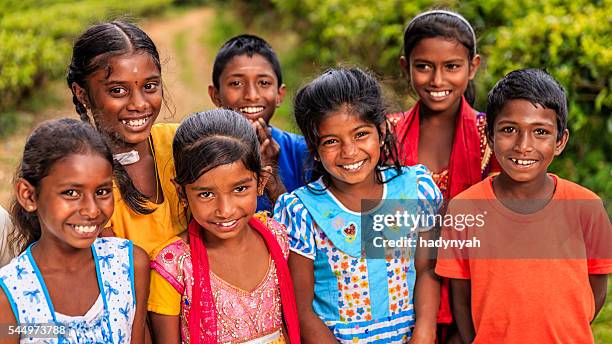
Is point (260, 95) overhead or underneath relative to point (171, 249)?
overhead

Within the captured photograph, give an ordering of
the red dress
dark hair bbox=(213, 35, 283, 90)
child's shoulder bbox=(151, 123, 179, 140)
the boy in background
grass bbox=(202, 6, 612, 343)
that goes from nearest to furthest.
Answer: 1. child's shoulder bbox=(151, 123, 179, 140)
2. the red dress
3. the boy in background
4. dark hair bbox=(213, 35, 283, 90)
5. grass bbox=(202, 6, 612, 343)

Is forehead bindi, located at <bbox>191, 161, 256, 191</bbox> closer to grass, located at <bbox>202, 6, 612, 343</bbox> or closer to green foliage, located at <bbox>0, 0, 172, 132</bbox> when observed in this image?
grass, located at <bbox>202, 6, 612, 343</bbox>

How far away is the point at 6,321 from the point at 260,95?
162 cm

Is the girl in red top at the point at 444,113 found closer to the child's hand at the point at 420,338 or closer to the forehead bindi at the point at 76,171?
the child's hand at the point at 420,338

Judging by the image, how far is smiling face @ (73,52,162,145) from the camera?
2.82 m

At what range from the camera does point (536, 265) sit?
2.74 m

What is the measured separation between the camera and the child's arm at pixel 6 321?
238 cm

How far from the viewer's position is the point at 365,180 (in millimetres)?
2986

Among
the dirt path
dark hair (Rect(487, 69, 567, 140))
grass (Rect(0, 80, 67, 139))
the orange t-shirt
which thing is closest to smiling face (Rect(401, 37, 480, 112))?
dark hair (Rect(487, 69, 567, 140))

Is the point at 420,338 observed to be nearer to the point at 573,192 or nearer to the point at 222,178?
the point at 573,192

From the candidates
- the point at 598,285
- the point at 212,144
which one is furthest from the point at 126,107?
the point at 598,285

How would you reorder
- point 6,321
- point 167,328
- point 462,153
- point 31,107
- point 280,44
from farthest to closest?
point 280,44, point 31,107, point 462,153, point 167,328, point 6,321

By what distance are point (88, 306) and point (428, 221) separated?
1.37 metres

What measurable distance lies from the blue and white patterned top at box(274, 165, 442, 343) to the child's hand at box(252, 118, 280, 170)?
19.3 inches
